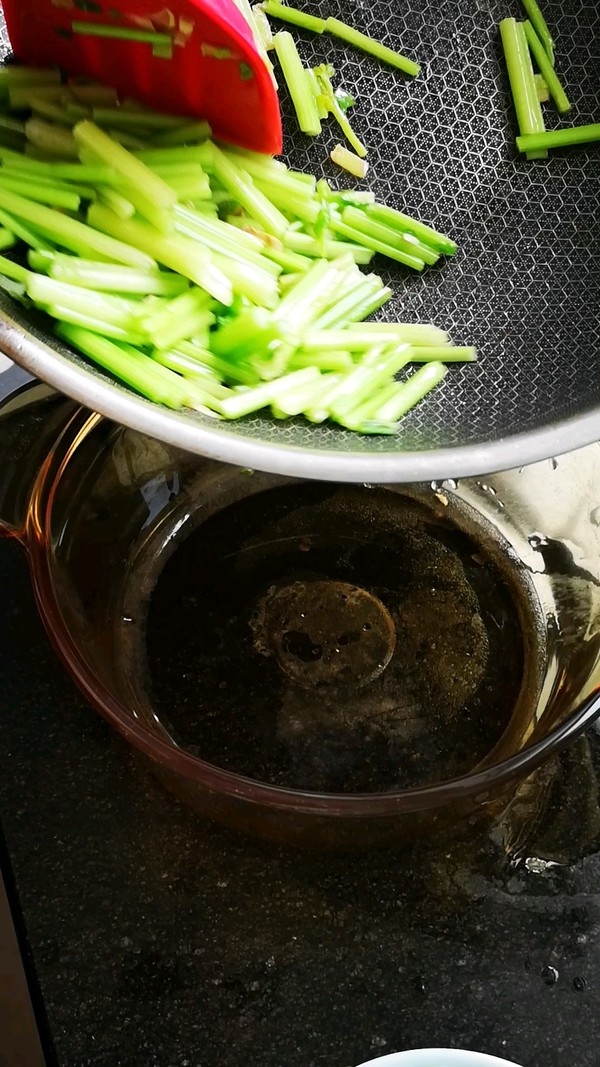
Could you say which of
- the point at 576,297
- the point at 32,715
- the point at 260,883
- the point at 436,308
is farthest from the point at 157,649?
the point at 576,297

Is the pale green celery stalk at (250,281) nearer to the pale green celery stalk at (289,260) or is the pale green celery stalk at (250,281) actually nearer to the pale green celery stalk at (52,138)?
the pale green celery stalk at (289,260)

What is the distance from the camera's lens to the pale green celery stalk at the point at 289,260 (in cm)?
101

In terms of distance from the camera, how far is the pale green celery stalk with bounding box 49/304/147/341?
0.81 meters

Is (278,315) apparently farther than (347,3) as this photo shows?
No

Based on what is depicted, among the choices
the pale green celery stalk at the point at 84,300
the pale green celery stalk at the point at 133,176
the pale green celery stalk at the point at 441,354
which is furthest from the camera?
the pale green celery stalk at the point at 441,354

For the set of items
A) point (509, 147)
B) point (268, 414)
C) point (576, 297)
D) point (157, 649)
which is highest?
point (509, 147)

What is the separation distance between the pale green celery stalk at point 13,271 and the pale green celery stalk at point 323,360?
10.4 inches

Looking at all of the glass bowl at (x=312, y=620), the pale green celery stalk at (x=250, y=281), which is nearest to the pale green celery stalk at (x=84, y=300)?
the pale green celery stalk at (x=250, y=281)

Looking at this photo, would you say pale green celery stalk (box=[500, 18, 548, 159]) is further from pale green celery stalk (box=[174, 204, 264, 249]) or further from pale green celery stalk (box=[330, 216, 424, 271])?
pale green celery stalk (box=[174, 204, 264, 249])

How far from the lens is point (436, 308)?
42.0 inches

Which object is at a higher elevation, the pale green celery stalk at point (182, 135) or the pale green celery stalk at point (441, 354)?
the pale green celery stalk at point (182, 135)

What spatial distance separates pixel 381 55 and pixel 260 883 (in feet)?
2.95

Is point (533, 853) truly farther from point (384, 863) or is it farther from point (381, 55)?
point (381, 55)

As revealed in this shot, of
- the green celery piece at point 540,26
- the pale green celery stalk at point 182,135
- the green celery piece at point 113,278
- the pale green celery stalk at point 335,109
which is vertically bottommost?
the green celery piece at point 113,278
